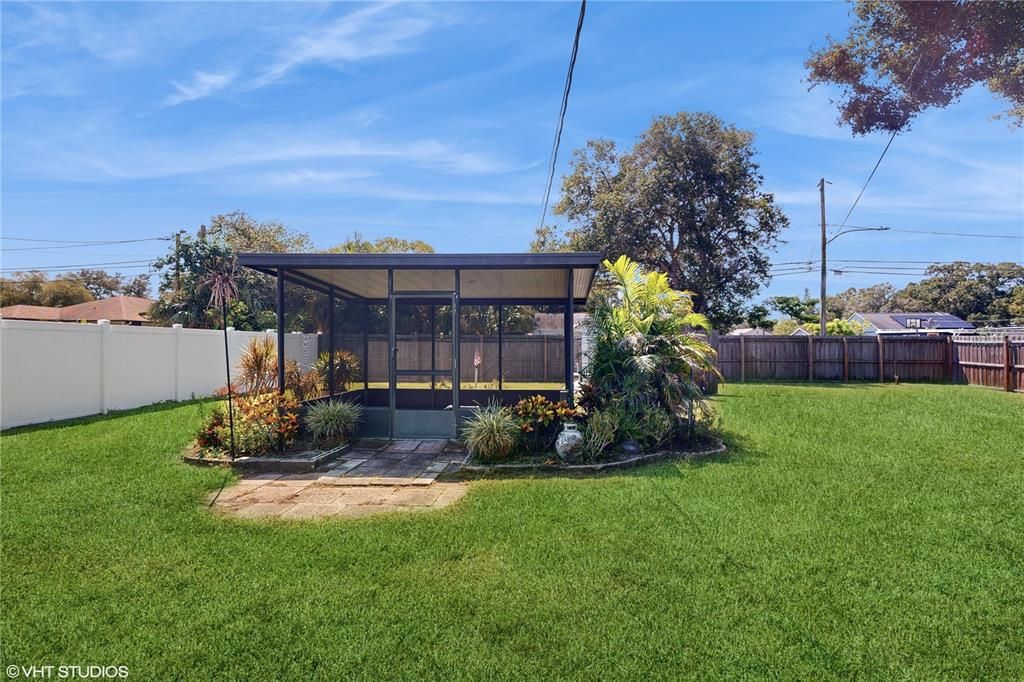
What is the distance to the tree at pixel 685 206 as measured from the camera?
18578 mm

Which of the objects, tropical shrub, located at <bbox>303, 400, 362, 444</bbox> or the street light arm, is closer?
tropical shrub, located at <bbox>303, 400, 362, 444</bbox>

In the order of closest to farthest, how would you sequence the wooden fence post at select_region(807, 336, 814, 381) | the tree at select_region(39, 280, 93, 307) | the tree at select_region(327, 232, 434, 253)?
1. the wooden fence post at select_region(807, 336, 814, 381)
2. the tree at select_region(327, 232, 434, 253)
3. the tree at select_region(39, 280, 93, 307)

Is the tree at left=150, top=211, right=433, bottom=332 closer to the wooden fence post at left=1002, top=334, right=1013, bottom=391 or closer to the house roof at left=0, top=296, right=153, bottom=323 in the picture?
the house roof at left=0, top=296, right=153, bottom=323

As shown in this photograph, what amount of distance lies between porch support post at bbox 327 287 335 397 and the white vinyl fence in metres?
0.33

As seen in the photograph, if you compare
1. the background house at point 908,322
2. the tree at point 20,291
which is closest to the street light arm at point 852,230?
the background house at point 908,322

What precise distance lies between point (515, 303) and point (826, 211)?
16724mm

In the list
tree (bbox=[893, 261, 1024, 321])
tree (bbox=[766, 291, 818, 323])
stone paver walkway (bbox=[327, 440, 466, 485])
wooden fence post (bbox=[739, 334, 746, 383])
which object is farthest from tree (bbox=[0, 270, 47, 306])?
tree (bbox=[893, 261, 1024, 321])

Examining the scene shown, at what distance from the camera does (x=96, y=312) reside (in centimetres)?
2284

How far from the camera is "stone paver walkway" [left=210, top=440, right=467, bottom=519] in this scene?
179 inches

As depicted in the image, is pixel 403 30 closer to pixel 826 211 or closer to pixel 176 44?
pixel 176 44

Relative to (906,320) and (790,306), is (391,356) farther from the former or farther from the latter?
(906,320)

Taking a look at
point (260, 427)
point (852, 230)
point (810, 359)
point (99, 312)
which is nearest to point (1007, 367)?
point (810, 359)

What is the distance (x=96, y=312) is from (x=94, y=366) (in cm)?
1718

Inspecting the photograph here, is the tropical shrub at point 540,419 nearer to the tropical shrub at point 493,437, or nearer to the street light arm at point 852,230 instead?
the tropical shrub at point 493,437
